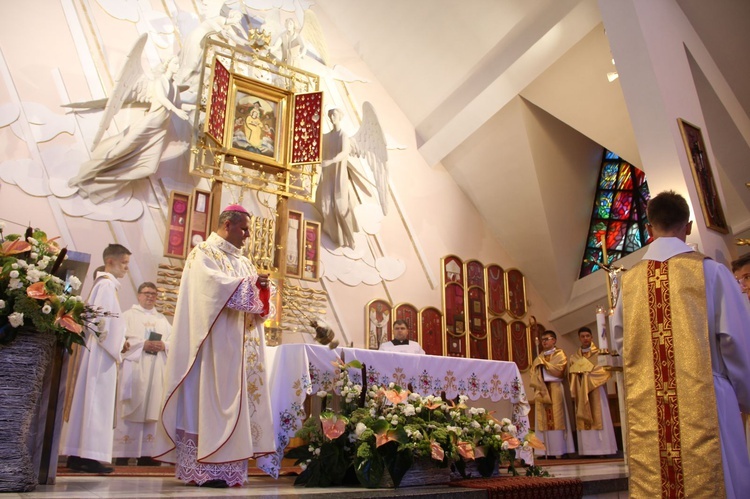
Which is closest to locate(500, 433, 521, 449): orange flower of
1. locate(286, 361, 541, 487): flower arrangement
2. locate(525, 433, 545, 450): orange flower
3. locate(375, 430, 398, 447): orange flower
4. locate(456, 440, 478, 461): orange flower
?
locate(286, 361, 541, 487): flower arrangement

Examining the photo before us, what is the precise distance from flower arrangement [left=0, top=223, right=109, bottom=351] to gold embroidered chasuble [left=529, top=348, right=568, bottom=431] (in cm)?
650

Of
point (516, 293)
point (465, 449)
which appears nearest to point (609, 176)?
point (516, 293)

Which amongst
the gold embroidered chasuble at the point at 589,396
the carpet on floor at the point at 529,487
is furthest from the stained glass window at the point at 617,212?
the carpet on floor at the point at 529,487

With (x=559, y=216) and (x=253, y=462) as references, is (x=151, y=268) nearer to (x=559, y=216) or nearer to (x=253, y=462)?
(x=253, y=462)

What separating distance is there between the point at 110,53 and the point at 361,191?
12.3 feet

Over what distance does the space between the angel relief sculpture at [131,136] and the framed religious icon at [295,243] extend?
68.3 inches

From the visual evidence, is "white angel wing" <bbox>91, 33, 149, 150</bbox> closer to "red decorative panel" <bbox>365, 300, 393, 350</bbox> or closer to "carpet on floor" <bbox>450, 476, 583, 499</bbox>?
"red decorative panel" <bbox>365, 300, 393, 350</bbox>

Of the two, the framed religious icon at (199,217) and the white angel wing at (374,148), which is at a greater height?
the white angel wing at (374,148)

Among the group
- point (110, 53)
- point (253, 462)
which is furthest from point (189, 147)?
point (253, 462)

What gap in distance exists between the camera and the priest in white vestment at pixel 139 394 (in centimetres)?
609

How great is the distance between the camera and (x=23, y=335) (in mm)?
3092

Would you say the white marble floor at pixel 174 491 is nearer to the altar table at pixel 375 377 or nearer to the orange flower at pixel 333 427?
the orange flower at pixel 333 427

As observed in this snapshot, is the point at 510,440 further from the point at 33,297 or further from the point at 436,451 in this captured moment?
the point at 33,297

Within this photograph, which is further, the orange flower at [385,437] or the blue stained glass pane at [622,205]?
the blue stained glass pane at [622,205]
